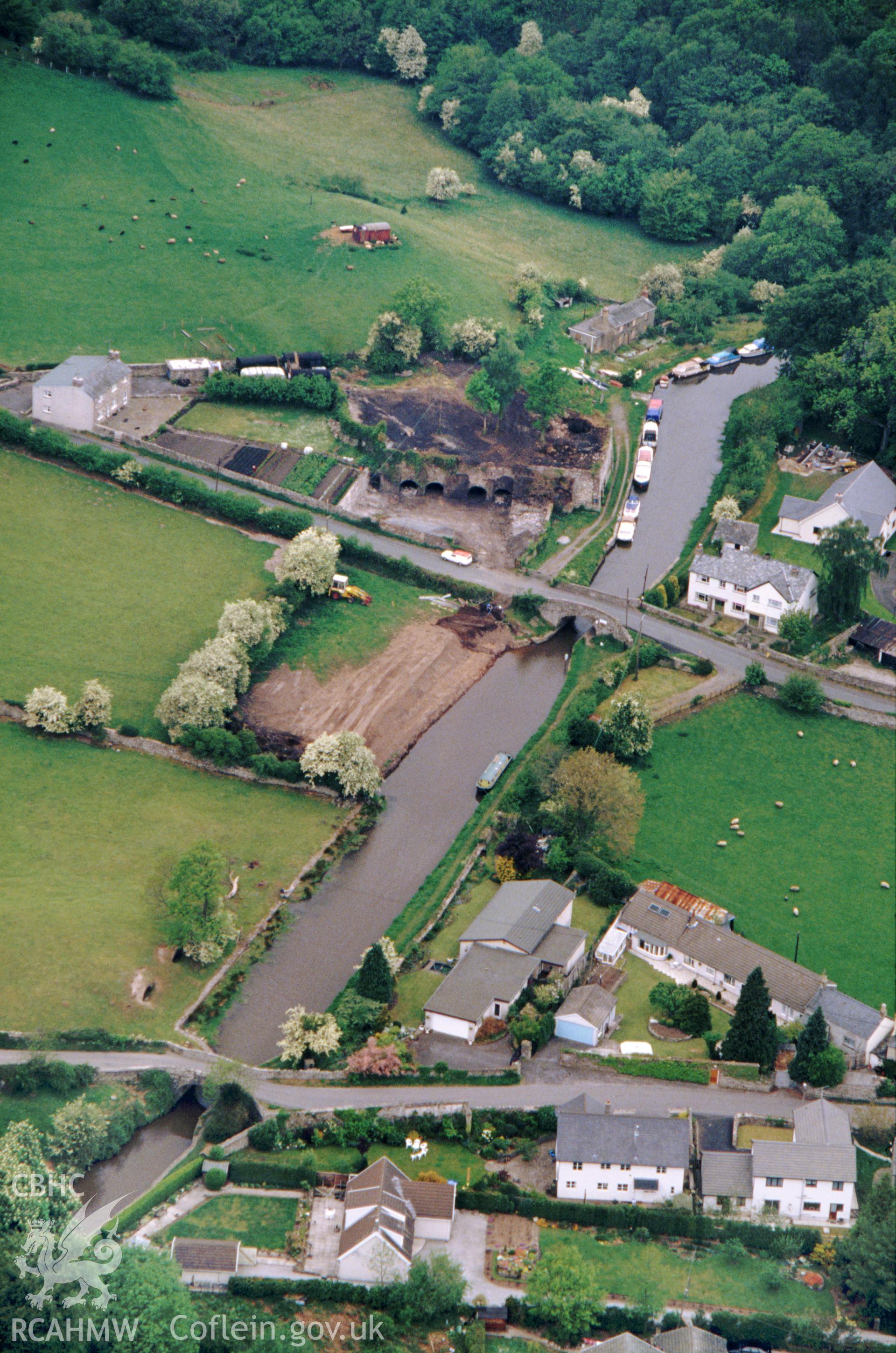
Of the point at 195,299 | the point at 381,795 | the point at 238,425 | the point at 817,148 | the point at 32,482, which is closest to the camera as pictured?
the point at 381,795

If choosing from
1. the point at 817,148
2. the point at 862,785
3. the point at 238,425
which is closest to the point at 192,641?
the point at 238,425

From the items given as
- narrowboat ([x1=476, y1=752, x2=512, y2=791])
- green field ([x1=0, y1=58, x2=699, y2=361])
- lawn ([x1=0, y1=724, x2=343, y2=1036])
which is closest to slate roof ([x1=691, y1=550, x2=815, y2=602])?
narrowboat ([x1=476, y1=752, x2=512, y2=791])

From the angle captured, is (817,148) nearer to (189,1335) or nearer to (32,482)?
(32,482)

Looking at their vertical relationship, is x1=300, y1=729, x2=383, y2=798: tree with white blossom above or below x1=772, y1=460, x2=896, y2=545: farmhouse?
below

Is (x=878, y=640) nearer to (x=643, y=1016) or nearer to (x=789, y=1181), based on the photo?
(x=643, y=1016)

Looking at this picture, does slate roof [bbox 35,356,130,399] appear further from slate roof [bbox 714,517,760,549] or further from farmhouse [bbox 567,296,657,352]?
slate roof [bbox 714,517,760,549]
